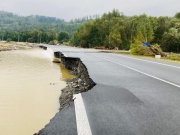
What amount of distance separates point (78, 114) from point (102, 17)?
326 ft

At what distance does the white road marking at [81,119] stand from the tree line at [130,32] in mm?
50989

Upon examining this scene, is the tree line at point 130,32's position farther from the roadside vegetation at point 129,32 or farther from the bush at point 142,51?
the bush at point 142,51

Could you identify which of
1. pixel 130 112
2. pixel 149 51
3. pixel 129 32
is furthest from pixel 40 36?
pixel 130 112

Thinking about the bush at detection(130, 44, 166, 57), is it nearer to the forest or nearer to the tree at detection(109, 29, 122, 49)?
the forest

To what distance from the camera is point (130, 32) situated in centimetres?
8519

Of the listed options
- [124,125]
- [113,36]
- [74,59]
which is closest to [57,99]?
[124,125]

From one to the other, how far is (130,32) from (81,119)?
271ft

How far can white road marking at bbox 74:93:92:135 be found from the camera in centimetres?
397

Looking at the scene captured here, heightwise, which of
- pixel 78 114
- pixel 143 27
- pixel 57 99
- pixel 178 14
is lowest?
pixel 57 99

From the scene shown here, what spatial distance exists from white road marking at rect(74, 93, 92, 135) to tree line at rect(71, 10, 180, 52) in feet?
167

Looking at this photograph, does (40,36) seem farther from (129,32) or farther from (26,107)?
(26,107)

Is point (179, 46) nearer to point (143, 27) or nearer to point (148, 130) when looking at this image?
point (143, 27)

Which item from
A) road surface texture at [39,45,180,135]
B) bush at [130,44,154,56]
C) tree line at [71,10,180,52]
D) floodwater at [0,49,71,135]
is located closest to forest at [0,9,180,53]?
tree line at [71,10,180,52]

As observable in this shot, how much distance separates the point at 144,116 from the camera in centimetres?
473
